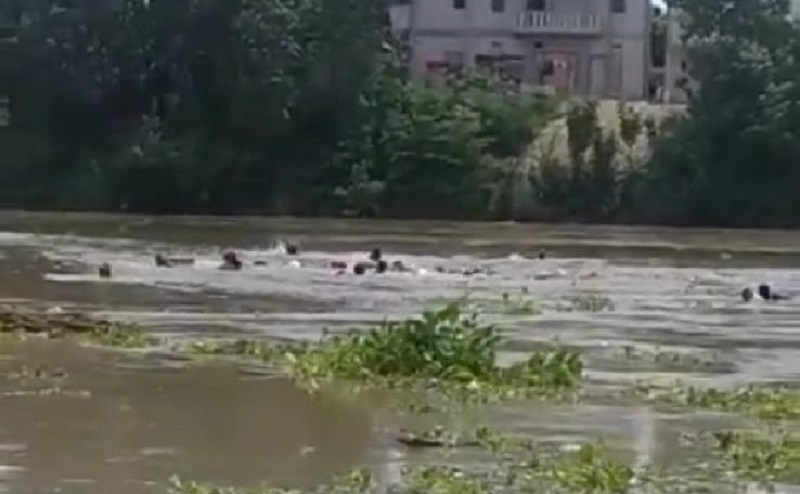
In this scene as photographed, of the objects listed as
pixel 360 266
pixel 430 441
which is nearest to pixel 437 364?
pixel 430 441

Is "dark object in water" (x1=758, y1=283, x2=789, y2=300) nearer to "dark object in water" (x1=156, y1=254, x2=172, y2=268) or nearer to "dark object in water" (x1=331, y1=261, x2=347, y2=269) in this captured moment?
"dark object in water" (x1=331, y1=261, x2=347, y2=269)

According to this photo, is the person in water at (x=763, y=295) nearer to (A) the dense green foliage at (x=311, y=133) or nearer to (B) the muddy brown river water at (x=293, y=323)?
(B) the muddy brown river water at (x=293, y=323)

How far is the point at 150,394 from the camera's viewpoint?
16938 mm

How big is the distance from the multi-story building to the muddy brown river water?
804 inches

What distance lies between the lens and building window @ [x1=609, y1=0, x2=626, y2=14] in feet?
274

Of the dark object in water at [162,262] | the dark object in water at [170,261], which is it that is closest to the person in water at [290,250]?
the dark object in water at [170,261]

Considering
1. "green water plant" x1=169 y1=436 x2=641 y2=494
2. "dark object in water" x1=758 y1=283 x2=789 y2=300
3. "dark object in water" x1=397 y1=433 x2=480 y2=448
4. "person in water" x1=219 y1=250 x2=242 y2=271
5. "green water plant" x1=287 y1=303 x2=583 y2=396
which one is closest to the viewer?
"green water plant" x1=169 y1=436 x2=641 y2=494

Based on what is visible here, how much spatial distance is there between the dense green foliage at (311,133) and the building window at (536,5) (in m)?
11.2

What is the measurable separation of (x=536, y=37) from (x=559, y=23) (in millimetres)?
1399

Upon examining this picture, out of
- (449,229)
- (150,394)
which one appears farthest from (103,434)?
(449,229)

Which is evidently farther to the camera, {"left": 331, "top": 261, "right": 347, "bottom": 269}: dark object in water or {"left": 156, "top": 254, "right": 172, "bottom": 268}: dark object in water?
{"left": 331, "top": 261, "right": 347, "bottom": 269}: dark object in water

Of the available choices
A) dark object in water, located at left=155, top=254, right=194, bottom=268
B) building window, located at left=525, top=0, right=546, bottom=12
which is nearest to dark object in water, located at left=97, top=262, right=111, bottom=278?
dark object in water, located at left=155, top=254, right=194, bottom=268

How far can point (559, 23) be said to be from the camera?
83.2 metres

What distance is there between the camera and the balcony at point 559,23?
273 feet
